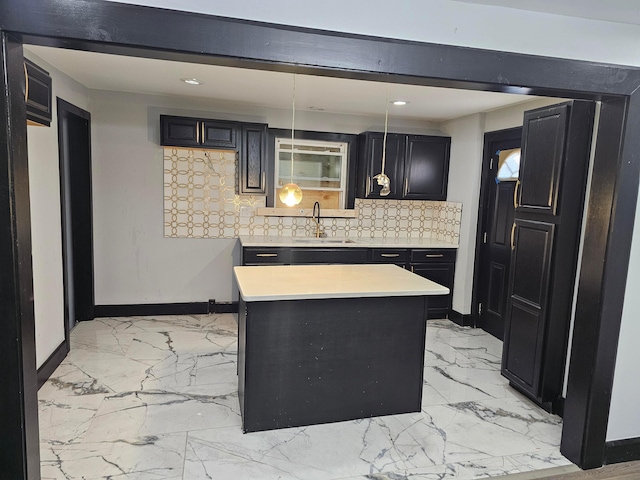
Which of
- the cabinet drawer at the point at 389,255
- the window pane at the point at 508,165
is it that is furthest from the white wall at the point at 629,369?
the cabinet drawer at the point at 389,255

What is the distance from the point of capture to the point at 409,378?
9.42ft

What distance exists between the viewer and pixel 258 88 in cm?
389

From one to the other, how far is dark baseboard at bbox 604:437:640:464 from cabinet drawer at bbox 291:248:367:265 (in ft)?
9.30

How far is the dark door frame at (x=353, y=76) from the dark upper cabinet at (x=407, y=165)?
2.85 meters

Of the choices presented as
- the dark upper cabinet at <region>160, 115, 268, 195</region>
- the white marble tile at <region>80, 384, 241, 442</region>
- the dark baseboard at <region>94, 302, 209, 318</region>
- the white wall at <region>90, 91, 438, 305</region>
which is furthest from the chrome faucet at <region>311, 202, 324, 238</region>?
the white marble tile at <region>80, 384, 241, 442</region>

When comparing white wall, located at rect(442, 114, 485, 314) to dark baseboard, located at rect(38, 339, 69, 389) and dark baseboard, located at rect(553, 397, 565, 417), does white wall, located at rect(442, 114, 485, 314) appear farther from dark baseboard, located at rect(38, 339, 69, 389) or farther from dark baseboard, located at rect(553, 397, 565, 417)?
dark baseboard, located at rect(38, 339, 69, 389)

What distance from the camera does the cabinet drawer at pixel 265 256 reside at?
175 inches

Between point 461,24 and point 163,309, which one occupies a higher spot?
point 461,24

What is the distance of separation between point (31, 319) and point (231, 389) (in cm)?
174

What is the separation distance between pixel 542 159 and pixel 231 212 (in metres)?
3.29

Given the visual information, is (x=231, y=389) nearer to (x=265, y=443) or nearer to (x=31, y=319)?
(x=265, y=443)

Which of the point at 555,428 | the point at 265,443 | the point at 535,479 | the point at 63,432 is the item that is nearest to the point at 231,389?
the point at 265,443

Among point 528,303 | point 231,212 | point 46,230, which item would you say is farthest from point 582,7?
point 231,212

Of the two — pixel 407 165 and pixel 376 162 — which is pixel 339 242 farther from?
pixel 407 165
